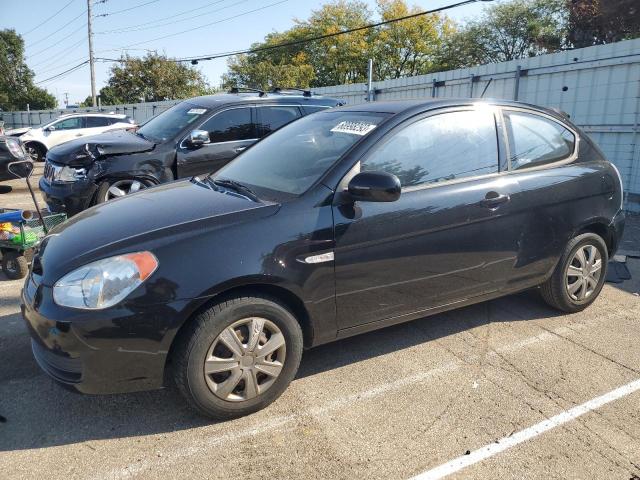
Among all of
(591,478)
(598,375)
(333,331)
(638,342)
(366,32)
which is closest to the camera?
(591,478)

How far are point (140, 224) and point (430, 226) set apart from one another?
1.75 metres

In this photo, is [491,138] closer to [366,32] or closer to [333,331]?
[333,331]

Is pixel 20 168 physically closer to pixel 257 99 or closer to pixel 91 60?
pixel 257 99

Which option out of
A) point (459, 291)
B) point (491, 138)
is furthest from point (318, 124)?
point (459, 291)

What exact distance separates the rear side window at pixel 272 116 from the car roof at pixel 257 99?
110 mm

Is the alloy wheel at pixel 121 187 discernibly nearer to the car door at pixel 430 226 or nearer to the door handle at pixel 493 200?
the car door at pixel 430 226

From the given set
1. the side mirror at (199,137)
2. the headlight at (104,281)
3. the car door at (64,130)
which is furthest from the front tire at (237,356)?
the car door at (64,130)

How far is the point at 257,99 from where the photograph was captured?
686 centimetres

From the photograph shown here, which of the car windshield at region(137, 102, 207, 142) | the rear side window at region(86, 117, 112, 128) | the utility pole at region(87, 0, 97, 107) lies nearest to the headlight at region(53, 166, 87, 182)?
the car windshield at region(137, 102, 207, 142)

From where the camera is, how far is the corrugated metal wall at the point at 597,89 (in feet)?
26.0

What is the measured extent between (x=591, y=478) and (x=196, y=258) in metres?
2.14

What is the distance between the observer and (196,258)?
261cm

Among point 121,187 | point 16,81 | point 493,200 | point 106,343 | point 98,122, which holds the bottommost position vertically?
point 106,343

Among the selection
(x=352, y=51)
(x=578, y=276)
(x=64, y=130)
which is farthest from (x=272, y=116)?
(x=352, y=51)
